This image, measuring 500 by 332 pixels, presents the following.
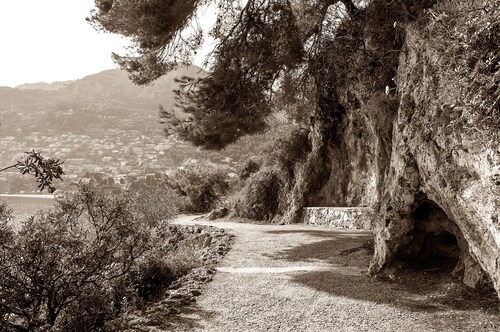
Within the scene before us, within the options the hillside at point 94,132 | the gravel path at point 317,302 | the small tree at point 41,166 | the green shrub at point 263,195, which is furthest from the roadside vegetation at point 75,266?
the hillside at point 94,132

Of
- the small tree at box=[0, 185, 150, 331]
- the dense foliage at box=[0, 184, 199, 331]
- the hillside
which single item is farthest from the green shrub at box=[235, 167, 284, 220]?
the hillside

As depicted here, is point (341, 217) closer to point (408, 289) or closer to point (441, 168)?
point (408, 289)

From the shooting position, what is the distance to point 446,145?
179 inches

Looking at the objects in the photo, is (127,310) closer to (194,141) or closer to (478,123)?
(478,123)

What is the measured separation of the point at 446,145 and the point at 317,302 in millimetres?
2670

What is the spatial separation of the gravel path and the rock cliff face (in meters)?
0.62

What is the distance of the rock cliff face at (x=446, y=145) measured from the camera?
3484 mm

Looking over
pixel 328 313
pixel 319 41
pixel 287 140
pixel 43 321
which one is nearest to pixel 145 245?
pixel 43 321

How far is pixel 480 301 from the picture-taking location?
4.74m

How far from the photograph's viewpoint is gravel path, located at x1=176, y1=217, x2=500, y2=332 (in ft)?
14.7

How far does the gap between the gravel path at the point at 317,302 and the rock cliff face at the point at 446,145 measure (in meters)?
0.62

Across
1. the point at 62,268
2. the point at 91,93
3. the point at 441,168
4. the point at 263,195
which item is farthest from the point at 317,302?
the point at 91,93

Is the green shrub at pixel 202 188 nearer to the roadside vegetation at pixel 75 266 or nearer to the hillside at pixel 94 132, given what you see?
the hillside at pixel 94 132

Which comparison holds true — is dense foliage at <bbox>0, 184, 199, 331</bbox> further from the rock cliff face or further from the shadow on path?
the rock cliff face
